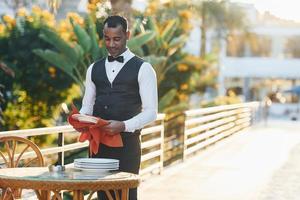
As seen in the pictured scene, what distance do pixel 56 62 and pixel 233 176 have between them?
740cm

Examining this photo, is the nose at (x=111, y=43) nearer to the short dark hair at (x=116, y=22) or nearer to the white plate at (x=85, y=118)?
the short dark hair at (x=116, y=22)

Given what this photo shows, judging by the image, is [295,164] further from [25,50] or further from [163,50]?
[25,50]

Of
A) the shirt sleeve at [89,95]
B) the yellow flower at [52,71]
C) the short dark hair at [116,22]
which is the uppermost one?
the short dark hair at [116,22]

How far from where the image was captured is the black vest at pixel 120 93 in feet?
16.6

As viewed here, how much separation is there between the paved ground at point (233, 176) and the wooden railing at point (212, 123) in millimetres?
277

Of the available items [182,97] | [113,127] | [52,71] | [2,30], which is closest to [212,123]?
[182,97]

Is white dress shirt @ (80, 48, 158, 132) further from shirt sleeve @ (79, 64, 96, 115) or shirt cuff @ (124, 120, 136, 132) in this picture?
shirt sleeve @ (79, 64, 96, 115)

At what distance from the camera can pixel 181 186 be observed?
36.3 ft

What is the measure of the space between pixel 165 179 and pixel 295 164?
3.90 m

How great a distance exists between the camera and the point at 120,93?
509 centimetres

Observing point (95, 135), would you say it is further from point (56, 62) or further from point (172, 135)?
point (56, 62)

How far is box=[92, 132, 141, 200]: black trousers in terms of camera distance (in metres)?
5.05

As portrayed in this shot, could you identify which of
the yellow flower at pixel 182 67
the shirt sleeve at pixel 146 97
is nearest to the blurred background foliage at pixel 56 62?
the yellow flower at pixel 182 67

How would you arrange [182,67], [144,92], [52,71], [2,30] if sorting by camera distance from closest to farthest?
[144,92] < [52,71] < [2,30] < [182,67]
